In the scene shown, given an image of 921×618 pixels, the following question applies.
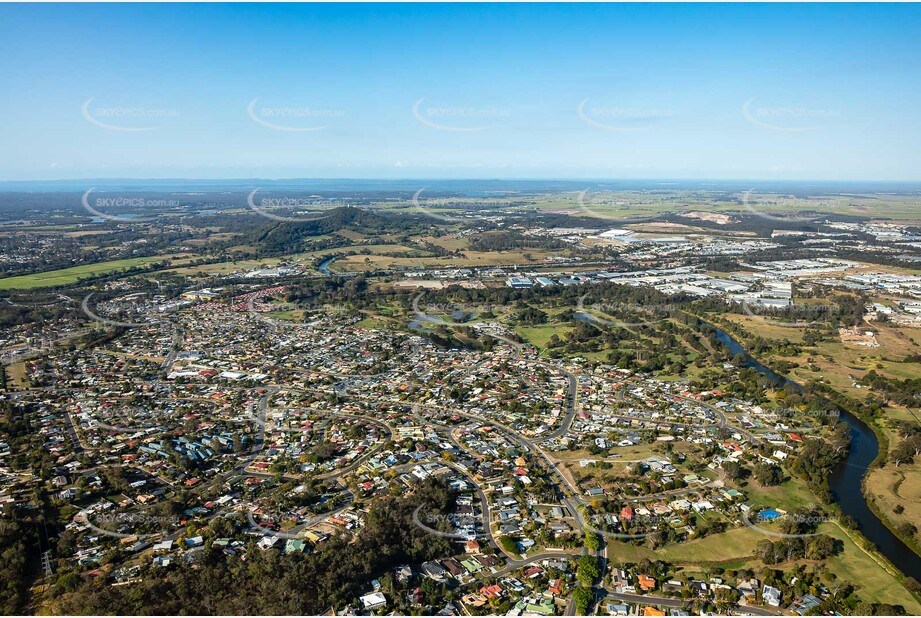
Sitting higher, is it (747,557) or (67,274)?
(67,274)

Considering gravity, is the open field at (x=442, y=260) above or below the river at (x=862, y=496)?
above

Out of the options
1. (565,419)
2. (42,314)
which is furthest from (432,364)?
(42,314)

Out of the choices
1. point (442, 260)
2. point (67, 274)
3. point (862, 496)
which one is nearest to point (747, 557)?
point (862, 496)

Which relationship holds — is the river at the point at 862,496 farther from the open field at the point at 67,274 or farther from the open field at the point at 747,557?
the open field at the point at 67,274

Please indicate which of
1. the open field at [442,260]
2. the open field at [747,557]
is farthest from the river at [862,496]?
the open field at [442,260]

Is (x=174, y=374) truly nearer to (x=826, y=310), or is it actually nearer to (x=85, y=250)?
(x=826, y=310)

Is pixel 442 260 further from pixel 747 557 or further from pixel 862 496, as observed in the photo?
pixel 747 557

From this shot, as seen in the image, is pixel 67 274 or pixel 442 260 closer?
pixel 67 274

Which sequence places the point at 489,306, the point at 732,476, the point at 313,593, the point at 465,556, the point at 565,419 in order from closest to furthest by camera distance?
the point at 313,593 < the point at 465,556 < the point at 732,476 < the point at 565,419 < the point at 489,306

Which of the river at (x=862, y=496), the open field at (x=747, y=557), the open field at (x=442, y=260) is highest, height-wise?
the open field at (x=442, y=260)
